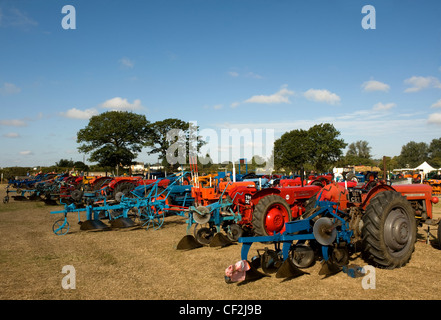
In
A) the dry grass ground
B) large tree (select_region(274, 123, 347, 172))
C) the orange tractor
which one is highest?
large tree (select_region(274, 123, 347, 172))

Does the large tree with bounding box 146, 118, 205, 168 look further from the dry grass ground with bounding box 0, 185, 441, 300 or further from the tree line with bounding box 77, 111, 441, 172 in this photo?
the dry grass ground with bounding box 0, 185, 441, 300

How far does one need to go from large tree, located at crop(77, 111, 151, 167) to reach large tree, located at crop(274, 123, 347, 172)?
20483 mm

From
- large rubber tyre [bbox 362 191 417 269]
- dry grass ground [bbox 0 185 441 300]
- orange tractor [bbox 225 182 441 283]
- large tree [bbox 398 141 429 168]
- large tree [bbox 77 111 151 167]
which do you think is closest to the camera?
dry grass ground [bbox 0 185 441 300]

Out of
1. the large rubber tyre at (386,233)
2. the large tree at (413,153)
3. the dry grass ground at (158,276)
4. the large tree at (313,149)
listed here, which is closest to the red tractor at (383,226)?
the large rubber tyre at (386,233)

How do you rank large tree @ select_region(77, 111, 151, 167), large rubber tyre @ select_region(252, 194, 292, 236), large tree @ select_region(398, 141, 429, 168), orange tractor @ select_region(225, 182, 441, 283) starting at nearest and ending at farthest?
orange tractor @ select_region(225, 182, 441, 283) → large rubber tyre @ select_region(252, 194, 292, 236) → large tree @ select_region(77, 111, 151, 167) → large tree @ select_region(398, 141, 429, 168)

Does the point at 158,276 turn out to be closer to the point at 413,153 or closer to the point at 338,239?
the point at 338,239

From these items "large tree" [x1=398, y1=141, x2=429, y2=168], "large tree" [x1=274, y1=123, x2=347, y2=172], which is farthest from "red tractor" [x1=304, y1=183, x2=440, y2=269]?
"large tree" [x1=398, y1=141, x2=429, y2=168]

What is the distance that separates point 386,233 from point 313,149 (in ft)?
127

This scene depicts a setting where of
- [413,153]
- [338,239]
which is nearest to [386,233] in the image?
[338,239]

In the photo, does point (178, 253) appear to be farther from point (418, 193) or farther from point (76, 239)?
point (418, 193)

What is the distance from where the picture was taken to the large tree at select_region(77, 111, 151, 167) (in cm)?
4114
